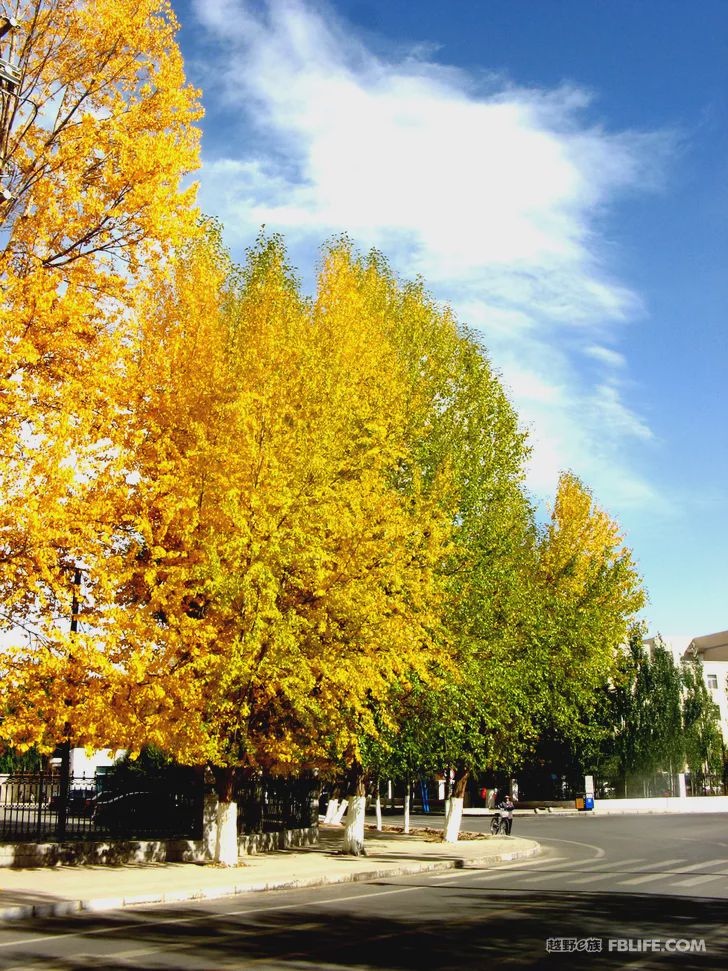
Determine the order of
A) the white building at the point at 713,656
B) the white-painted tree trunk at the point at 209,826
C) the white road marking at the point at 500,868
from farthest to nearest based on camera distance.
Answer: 1. the white building at the point at 713,656
2. the white-painted tree trunk at the point at 209,826
3. the white road marking at the point at 500,868

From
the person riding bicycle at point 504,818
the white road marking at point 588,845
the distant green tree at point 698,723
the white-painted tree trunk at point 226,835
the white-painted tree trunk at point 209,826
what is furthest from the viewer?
the distant green tree at point 698,723

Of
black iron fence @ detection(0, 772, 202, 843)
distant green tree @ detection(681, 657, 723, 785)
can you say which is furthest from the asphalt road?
distant green tree @ detection(681, 657, 723, 785)

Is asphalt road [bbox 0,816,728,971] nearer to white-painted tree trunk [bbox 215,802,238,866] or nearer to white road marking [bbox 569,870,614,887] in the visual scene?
white road marking [bbox 569,870,614,887]

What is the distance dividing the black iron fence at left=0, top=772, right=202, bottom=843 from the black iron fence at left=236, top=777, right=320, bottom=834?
5.01 feet

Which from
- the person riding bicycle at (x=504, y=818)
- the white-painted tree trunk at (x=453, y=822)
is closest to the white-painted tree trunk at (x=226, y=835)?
the white-painted tree trunk at (x=453, y=822)

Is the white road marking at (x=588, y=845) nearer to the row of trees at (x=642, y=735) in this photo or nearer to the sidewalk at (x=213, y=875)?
the sidewalk at (x=213, y=875)

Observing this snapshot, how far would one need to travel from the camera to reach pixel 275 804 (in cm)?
2728

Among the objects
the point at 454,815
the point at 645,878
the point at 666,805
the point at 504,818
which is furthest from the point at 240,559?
the point at 666,805

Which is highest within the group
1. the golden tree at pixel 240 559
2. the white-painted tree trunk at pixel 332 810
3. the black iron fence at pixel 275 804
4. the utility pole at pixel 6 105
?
the utility pole at pixel 6 105

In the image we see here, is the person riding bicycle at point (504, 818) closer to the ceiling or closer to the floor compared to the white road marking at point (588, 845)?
closer to the ceiling

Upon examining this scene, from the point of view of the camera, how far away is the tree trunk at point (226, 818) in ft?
68.2

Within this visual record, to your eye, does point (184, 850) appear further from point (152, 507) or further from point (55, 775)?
point (152, 507)

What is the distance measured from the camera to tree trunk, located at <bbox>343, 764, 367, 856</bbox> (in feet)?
79.9

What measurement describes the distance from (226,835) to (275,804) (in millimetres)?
6489
